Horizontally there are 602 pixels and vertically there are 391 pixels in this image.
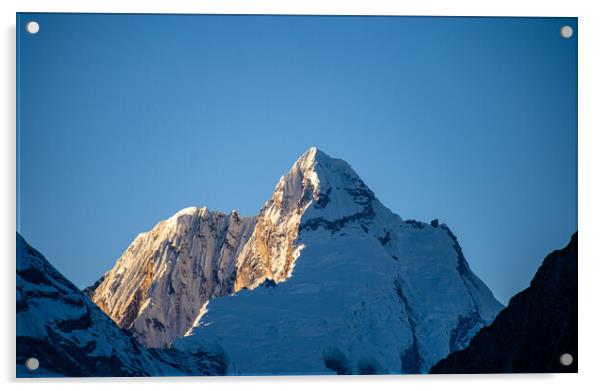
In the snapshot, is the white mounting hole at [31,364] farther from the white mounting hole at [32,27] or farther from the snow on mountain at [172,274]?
the white mounting hole at [32,27]

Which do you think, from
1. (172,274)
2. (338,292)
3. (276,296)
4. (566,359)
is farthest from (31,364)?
(566,359)

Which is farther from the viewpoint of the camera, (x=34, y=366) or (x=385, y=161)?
(x=385, y=161)

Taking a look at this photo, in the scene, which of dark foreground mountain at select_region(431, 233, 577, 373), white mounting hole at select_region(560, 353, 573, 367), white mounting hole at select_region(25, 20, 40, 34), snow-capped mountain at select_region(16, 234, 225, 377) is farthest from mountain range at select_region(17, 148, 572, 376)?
white mounting hole at select_region(25, 20, 40, 34)

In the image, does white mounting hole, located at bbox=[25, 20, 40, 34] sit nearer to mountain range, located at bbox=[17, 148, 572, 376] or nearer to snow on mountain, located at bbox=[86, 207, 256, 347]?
mountain range, located at bbox=[17, 148, 572, 376]

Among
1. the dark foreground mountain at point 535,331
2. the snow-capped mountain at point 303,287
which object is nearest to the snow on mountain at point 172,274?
the snow-capped mountain at point 303,287
